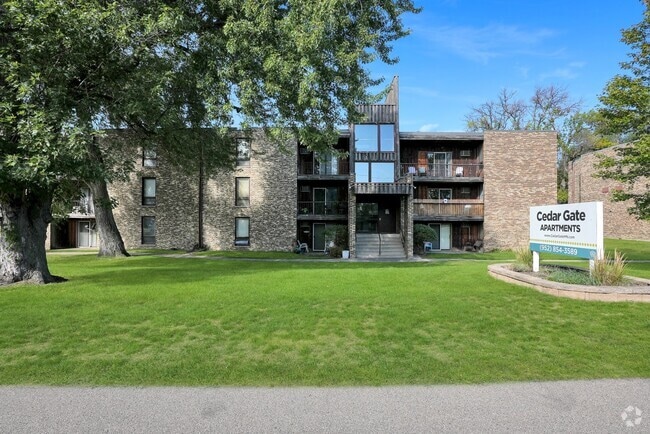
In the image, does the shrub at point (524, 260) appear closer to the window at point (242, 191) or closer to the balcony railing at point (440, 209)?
the balcony railing at point (440, 209)

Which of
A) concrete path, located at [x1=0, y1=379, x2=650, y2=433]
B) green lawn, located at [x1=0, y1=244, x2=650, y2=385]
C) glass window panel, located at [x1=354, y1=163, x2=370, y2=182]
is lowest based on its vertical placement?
concrete path, located at [x1=0, y1=379, x2=650, y2=433]

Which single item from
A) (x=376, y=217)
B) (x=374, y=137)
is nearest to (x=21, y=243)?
(x=374, y=137)

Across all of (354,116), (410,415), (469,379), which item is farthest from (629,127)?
(410,415)

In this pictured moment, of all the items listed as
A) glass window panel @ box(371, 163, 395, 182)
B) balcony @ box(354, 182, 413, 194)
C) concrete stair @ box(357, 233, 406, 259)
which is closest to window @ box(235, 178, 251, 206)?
balcony @ box(354, 182, 413, 194)

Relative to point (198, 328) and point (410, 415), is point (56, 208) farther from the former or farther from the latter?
point (410, 415)

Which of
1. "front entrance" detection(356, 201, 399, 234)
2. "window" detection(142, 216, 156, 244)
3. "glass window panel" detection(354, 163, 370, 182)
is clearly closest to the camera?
"glass window panel" detection(354, 163, 370, 182)

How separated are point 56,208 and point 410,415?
68.6ft

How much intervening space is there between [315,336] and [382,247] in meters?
18.5

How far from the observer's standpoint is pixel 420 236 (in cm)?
2350

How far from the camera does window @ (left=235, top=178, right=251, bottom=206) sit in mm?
25484

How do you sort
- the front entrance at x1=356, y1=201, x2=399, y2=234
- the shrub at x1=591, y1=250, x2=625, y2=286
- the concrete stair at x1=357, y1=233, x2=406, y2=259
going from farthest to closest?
the front entrance at x1=356, y1=201, x2=399, y2=234, the concrete stair at x1=357, y1=233, x2=406, y2=259, the shrub at x1=591, y1=250, x2=625, y2=286

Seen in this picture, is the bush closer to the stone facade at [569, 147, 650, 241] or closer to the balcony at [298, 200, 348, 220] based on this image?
the balcony at [298, 200, 348, 220]

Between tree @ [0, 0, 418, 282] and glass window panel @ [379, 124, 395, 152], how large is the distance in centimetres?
1245

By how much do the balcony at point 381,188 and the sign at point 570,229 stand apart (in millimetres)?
11406
